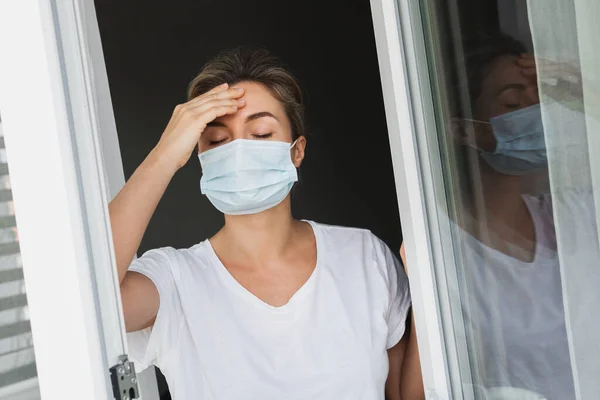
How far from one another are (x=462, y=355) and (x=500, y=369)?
9 centimetres

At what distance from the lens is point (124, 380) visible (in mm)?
950

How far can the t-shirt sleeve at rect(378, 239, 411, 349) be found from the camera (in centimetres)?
164

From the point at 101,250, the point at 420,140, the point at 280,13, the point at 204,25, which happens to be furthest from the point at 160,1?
the point at 101,250

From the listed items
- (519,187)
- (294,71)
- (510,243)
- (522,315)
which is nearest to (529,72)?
(519,187)

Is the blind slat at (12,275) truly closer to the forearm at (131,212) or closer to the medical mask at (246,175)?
the forearm at (131,212)

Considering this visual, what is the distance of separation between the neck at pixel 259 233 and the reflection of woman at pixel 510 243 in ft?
1.86

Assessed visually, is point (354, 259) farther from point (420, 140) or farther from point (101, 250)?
point (101, 250)

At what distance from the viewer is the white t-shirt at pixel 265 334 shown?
1.50 metres

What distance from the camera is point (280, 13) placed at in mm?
4070

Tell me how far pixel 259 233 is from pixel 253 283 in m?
0.13

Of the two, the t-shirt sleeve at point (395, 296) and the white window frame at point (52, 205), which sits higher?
the white window frame at point (52, 205)

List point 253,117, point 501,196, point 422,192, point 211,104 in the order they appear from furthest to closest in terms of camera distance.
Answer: point 253,117, point 211,104, point 422,192, point 501,196

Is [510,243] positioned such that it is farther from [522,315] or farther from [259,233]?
[259,233]

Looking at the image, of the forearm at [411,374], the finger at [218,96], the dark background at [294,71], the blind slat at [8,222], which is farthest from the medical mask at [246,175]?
the dark background at [294,71]
